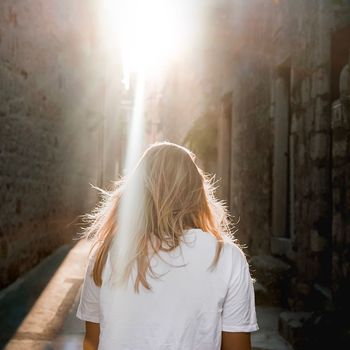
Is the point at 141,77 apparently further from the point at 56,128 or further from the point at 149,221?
the point at 149,221

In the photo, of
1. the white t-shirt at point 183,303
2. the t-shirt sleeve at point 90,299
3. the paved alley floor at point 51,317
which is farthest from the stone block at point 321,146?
the t-shirt sleeve at point 90,299

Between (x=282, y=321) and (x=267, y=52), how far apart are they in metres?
3.43

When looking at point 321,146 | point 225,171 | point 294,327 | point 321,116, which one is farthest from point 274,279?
point 225,171

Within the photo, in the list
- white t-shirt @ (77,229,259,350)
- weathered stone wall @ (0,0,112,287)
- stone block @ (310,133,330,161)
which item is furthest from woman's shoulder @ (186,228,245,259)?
weathered stone wall @ (0,0,112,287)

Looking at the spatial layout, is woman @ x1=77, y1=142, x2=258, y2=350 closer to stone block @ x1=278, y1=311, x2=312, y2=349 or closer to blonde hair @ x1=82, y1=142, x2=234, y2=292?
blonde hair @ x1=82, y1=142, x2=234, y2=292

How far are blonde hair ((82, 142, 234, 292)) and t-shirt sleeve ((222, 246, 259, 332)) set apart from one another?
7cm

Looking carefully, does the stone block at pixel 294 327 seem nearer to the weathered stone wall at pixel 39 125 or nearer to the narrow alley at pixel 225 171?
the narrow alley at pixel 225 171

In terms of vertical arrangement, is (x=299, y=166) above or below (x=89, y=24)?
below

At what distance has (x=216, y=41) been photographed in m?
9.61

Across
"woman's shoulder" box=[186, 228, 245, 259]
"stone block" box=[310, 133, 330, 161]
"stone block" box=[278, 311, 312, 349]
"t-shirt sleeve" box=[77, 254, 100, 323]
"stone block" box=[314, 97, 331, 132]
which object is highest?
"stone block" box=[314, 97, 331, 132]

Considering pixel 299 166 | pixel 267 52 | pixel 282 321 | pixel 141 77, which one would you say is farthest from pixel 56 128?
pixel 141 77

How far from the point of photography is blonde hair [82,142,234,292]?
1.24m

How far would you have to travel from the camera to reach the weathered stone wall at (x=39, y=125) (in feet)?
16.7

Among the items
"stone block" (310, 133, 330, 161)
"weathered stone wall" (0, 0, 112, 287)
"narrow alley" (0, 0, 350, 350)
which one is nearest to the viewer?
"narrow alley" (0, 0, 350, 350)
